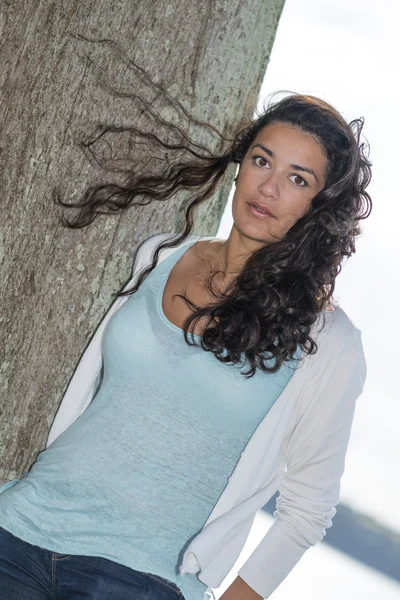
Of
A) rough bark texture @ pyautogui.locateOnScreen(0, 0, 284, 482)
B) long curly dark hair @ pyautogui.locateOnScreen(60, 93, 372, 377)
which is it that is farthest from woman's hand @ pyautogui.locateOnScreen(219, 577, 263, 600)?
rough bark texture @ pyautogui.locateOnScreen(0, 0, 284, 482)

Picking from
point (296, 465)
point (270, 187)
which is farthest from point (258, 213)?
point (296, 465)

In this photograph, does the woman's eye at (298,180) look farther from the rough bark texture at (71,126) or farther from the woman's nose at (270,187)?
the rough bark texture at (71,126)

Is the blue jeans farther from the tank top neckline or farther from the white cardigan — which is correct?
the tank top neckline

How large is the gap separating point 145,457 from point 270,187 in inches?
28.4

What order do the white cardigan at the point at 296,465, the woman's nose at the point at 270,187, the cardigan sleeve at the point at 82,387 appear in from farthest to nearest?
the cardigan sleeve at the point at 82,387, the woman's nose at the point at 270,187, the white cardigan at the point at 296,465

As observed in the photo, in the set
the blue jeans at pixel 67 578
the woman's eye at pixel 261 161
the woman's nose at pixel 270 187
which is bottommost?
the blue jeans at pixel 67 578

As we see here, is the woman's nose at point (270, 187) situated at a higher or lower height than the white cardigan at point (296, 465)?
higher

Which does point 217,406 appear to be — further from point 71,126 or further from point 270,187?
point 71,126

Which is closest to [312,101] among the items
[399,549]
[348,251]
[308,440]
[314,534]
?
[348,251]

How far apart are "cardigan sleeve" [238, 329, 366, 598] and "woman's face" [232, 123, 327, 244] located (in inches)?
13.4

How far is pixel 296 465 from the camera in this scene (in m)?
2.10

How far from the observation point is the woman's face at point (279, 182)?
215 cm

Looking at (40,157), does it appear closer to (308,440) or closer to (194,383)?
(194,383)

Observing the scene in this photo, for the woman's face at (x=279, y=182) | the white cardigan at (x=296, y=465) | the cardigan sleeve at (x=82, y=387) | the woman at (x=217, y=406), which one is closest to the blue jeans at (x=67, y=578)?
the woman at (x=217, y=406)
